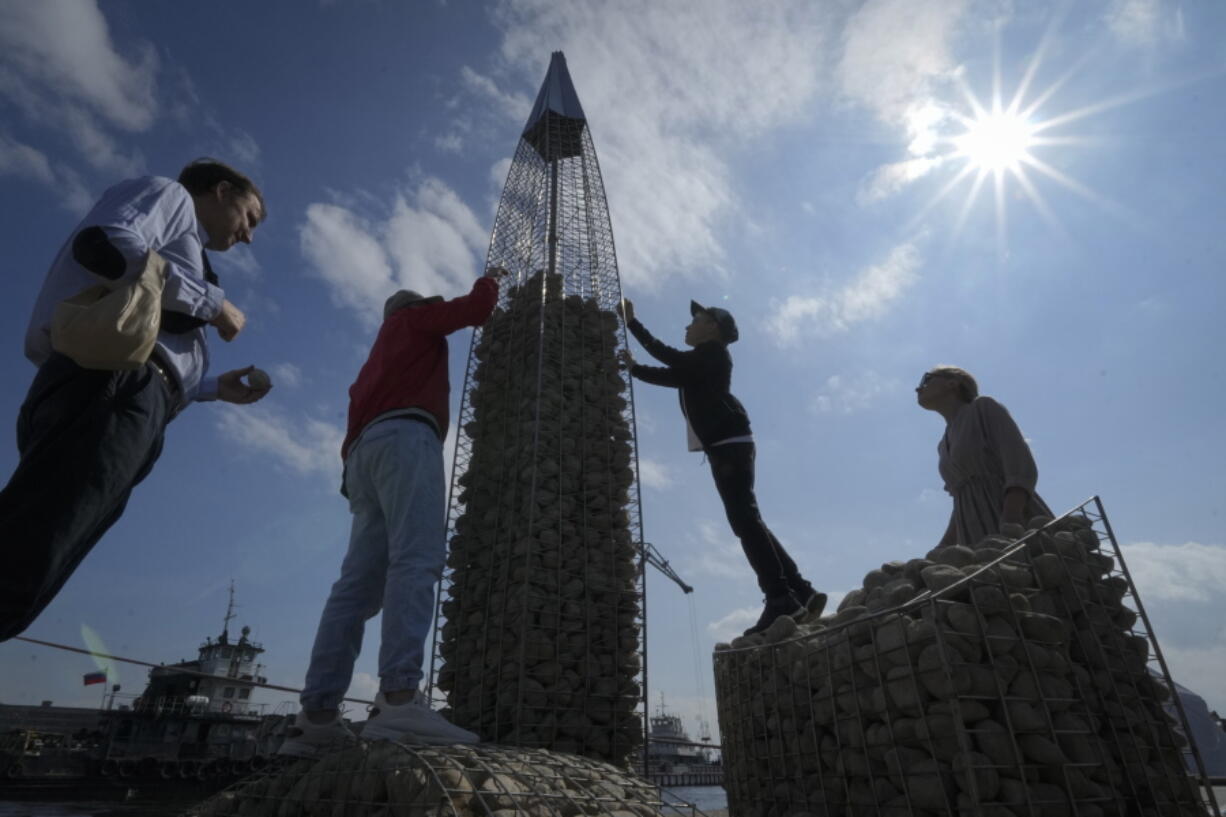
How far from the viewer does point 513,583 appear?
15.1 feet

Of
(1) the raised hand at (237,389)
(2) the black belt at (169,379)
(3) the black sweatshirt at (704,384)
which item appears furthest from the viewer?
(3) the black sweatshirt at (704,384)

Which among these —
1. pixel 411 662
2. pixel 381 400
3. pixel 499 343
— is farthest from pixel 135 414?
pixel 499 343

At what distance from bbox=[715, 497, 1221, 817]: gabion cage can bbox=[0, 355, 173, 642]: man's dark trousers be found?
2.49 meters

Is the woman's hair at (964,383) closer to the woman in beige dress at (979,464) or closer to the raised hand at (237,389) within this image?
the woman in beige dress at (979,464)

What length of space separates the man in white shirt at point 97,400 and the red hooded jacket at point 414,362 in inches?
69.9

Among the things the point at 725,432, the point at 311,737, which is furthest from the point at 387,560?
the point at 725,432

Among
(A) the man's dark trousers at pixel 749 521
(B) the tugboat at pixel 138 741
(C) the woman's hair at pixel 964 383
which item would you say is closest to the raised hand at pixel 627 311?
(A) the man's dark trousers at pixel 749 521

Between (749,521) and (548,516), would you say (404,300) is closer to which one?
(548,516)

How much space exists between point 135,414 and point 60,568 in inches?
15.9

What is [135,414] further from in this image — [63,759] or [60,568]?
[63,759]

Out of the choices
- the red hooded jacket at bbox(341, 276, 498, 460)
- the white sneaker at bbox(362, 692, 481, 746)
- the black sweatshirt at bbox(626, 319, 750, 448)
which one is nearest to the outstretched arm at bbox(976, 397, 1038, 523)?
the black sweatshirt at bbox(626, 319, 750, 448)

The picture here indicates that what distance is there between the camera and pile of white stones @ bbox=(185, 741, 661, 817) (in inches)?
77.2

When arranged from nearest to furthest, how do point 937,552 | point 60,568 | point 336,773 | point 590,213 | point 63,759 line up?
point 60,568 → point 336,773 → point 937,552 → point 590,213 → point 63,759

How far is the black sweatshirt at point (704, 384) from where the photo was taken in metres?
5.24
